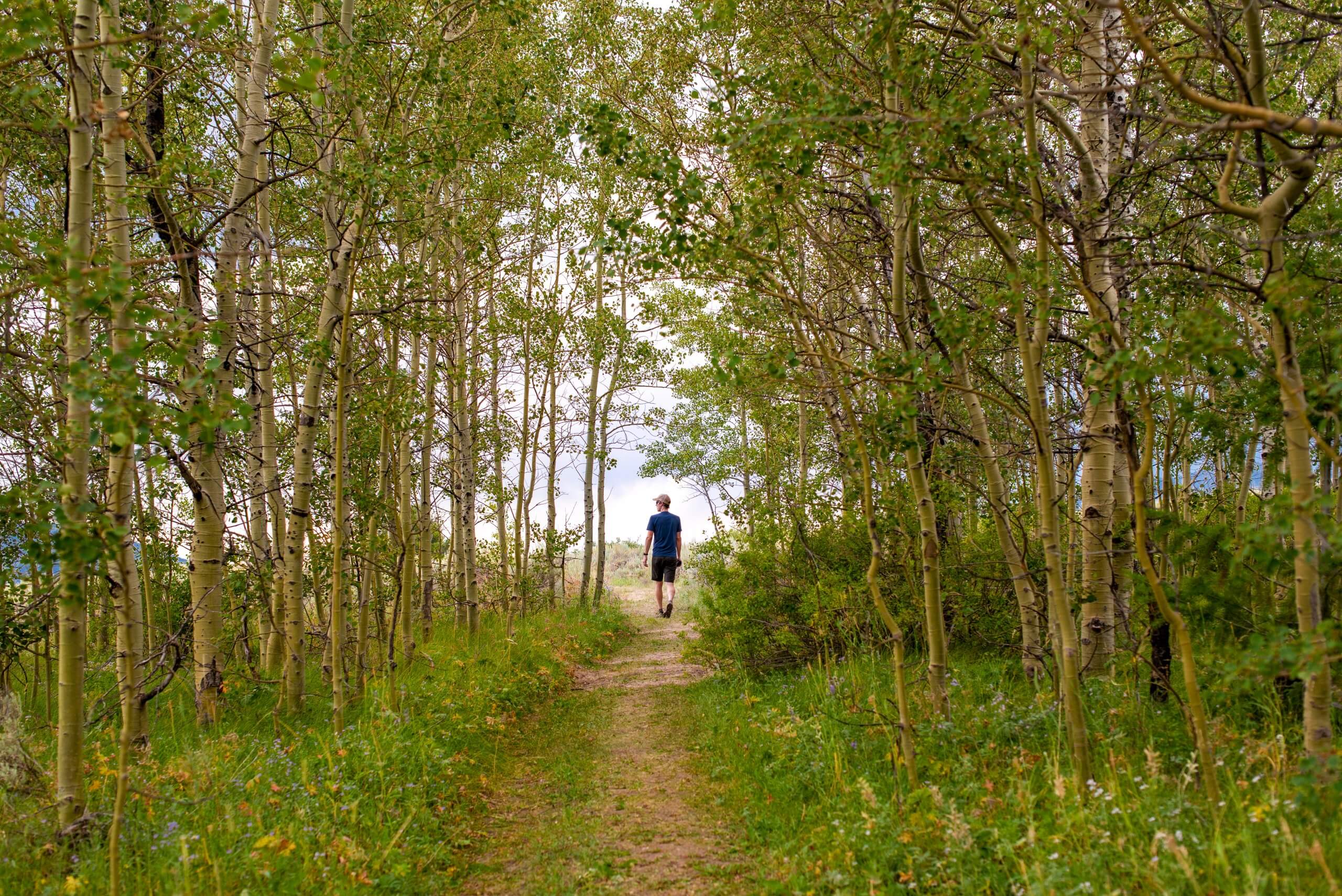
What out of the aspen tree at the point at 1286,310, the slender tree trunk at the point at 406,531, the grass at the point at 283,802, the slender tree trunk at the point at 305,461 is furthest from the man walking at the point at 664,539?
the aspen tree at the point at 1286,310

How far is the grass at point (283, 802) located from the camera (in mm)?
3555

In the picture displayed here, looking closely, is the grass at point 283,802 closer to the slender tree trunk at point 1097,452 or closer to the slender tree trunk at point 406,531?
the slender tree trunk at point 406,531

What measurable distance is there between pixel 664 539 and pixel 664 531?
169mm

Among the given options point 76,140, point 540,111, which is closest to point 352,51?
Answer: point 76,140

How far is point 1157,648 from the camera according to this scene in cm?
444

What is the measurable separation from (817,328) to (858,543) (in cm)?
438

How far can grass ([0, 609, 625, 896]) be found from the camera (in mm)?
3555

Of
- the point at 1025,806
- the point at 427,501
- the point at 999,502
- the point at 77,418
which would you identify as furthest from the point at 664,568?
the point at 77,418

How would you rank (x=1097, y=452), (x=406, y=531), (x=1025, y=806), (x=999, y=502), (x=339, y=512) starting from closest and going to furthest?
(x=1025, y=806) < (x=999, y=502) < (x=1097, y=452) < (x=339, y=512) < (x=406, y=531)

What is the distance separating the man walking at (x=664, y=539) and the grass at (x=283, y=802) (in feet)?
21.8

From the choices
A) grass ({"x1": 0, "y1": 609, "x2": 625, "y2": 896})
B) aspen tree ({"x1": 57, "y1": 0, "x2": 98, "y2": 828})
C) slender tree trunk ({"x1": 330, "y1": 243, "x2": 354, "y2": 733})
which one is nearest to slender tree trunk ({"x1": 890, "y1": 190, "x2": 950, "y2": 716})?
grass ({"x1": 0, "y1": 609, "x2": 625, "y2": 896})

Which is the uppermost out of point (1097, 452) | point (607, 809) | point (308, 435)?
point (308, 435)

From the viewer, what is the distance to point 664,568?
46.6ft

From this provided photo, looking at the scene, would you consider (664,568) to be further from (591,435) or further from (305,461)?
(305,461)
